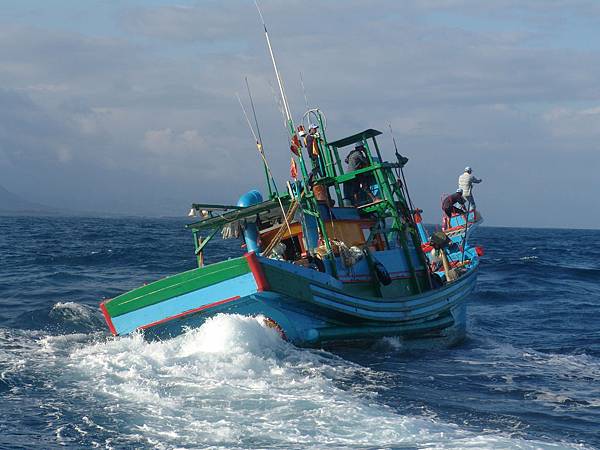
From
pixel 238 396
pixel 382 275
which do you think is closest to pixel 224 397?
pixel 238 396

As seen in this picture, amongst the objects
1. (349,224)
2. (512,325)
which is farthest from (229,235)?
(512,325)

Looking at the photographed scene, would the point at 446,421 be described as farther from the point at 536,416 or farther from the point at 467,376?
the point at 467,376

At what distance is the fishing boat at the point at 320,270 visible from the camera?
1471 centimetres

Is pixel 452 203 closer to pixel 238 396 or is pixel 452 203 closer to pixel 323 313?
pixel 323 313

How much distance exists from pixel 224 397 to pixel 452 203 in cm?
1331

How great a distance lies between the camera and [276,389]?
1244 cm

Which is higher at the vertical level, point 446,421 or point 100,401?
point 100,401

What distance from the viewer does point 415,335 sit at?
1820cm

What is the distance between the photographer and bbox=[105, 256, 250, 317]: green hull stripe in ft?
47.0

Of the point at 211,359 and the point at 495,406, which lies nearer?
the point at 495,406

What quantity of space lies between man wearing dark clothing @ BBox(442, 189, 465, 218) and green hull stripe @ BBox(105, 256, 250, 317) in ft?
34.5

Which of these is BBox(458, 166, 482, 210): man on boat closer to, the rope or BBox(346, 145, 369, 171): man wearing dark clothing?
BBox(346, 145, 369, 171): man wearing dark clothing

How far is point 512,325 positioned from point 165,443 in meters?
15.5

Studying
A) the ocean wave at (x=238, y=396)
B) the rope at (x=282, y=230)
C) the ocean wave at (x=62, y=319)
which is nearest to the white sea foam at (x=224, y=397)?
the ocean wave at (x=238, y=396)
